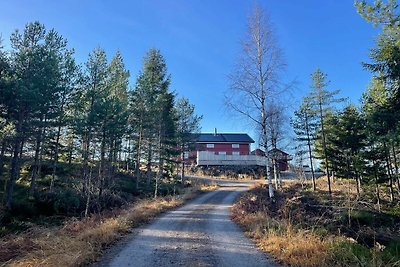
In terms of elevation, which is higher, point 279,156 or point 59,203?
point 279,156

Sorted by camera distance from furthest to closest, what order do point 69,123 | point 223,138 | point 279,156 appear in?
point 223,138, point 279,156, point 69,123

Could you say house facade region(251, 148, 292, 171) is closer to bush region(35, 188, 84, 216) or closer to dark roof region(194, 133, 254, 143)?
dark roof region(194, 133, 254, 143)

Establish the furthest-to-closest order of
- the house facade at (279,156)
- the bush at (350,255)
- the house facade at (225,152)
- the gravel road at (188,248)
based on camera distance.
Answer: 1. the house facade at (225,152)
2. the house facade at (279,156)
3. the gravel road at (188,248)
4. the bush at (350,255)

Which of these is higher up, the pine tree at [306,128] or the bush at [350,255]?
the pine tree at [306,128]

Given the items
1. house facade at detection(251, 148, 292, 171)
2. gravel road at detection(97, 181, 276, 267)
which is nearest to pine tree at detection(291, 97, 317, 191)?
house facade at detection(251, 148, 292, 171)

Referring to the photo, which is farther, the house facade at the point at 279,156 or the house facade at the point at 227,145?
the house facade at the point at 227,145

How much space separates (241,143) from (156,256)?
53541 mm

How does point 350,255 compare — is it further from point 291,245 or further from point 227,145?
point 227,145

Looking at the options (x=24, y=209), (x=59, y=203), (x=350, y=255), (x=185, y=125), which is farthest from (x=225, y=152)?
(x=350, y=255)

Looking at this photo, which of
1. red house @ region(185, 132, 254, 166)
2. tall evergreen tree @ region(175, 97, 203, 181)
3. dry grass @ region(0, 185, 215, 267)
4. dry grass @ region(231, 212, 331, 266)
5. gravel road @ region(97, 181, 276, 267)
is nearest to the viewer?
dry grass @ region(0, 185, 215, 267)

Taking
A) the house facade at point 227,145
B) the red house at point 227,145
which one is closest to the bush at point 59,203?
the red house at point 227,145

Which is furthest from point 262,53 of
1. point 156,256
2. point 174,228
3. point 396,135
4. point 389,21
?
point 156,256

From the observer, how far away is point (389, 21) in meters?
15.7

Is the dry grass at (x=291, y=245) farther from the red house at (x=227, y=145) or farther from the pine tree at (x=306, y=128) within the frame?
the red house at (x=227, y=145)
